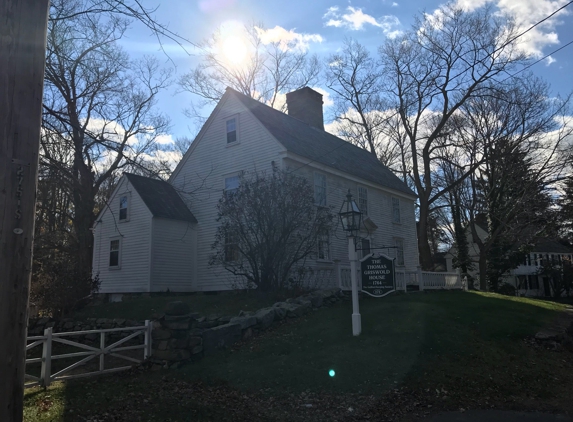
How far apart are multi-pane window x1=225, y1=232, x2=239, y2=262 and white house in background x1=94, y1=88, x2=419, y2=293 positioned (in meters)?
2.29

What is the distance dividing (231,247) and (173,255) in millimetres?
4933

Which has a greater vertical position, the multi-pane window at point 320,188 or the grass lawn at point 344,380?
the multi-pane window at point 320,188

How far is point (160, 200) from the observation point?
73.1ft

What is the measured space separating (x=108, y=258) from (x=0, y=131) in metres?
21.2

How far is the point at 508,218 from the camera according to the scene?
2739cm

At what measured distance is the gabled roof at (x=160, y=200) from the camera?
2128 cm

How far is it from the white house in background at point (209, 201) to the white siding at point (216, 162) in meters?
0.04

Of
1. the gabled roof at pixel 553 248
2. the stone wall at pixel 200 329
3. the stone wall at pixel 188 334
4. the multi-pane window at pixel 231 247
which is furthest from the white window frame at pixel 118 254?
the gabled roof at pixel 553 248

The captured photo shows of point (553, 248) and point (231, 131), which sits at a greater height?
point (231, 131)

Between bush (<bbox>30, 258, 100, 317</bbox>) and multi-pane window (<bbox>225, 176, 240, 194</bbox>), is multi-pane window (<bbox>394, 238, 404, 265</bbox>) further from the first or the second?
bush (<bbox>30, 258, 100, 317</bbox>)

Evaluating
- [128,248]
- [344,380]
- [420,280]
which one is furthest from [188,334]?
[420,280]

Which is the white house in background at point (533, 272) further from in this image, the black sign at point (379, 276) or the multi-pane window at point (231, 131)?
the black sign at point (379, 276)

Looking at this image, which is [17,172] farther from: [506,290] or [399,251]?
[506,290]

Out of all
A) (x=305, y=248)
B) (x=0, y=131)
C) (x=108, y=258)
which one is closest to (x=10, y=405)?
(x=0, y=131)
